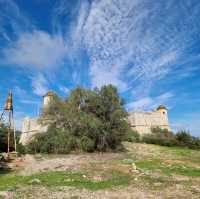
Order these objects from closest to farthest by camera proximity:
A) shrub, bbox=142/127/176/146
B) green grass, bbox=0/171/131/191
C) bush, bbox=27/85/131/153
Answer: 1. green grass, bbox=0/171/131/191
2. bush, bbox=27/85/131/153
3. shrub, bbox=142/127/176/146

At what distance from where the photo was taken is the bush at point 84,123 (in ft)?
75.7

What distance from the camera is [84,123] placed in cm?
2352

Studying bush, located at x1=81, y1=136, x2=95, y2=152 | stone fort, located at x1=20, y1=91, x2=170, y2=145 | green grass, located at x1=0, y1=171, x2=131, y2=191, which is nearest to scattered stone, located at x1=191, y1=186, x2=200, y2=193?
green grass, located at x1=0, y1=171, x2=131, y2=191

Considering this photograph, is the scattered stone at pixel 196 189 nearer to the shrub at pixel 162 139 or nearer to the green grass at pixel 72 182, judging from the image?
the green grass at pixel 72 182

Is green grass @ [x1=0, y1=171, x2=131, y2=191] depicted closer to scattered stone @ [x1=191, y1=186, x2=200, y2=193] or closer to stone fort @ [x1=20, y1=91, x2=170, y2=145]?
scattered stone @ [x1=191, y1=186, x2=200, y2=193]

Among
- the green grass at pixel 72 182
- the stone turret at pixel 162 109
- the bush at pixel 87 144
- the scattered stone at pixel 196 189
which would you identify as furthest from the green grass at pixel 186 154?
the stone turret at pixel 162 109

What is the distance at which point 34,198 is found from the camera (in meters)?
7.11

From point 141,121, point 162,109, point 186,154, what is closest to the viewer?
point 186,154

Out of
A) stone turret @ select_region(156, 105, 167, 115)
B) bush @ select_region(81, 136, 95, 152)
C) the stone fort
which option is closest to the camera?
bush @ select_region(81, 136, 95, 152)

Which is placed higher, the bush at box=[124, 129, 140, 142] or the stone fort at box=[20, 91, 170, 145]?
the stone fort at box=[20, 91, 170, 145]

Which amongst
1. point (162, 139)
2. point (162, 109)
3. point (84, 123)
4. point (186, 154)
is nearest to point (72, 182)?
point (84, 123)

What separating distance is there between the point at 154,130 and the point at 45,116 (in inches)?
1019

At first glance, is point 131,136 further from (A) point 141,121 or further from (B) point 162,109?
(B) point 162,109

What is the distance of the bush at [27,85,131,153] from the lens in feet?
75.7
